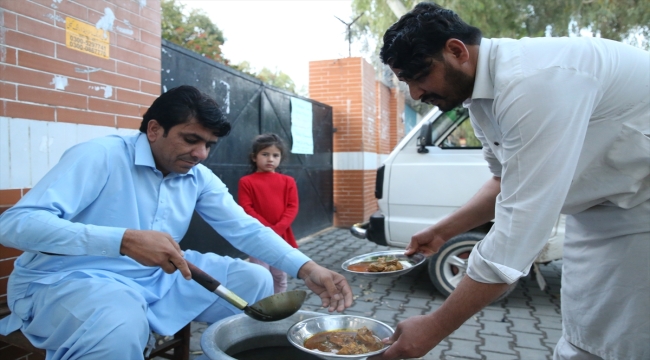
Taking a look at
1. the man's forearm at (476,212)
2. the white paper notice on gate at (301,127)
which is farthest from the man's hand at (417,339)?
the white paper notice on gate at (301,127)

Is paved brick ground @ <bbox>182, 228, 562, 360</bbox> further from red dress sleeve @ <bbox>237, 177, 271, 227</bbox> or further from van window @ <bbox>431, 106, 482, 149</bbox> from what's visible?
van window @ <bbox>431, 106, 482, 149</bbox>

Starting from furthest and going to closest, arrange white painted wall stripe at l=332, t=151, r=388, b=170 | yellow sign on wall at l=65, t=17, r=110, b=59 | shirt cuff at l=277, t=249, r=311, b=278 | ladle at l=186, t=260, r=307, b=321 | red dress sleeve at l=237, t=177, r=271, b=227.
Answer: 1. white painted wall stripe at l=332, t=151, r=388, b=170
2. red dress sleeve at l=237, t=177, r=271, b=227
3. yellow sign on wall at l=65, t=17, r=110, b=59
4. shirt cuff at l=277, t=249, r=311, b=278
5. ladle at l=186, t=260, r=307, b=321

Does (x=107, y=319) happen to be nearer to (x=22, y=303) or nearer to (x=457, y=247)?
(x=22, y=303)

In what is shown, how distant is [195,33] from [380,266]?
12.0m

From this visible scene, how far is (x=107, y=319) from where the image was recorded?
1.64 metres

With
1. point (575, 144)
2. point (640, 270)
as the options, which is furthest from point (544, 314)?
point (575, 144)

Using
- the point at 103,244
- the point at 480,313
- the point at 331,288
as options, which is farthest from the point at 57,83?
the point at 480,313

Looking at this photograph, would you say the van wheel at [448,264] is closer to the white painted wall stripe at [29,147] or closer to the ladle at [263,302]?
the ladle at [263,302]

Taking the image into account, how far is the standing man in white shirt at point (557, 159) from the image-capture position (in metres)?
1.29

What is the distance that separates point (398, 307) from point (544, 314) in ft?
4.33

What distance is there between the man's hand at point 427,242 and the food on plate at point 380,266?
85 millimetres

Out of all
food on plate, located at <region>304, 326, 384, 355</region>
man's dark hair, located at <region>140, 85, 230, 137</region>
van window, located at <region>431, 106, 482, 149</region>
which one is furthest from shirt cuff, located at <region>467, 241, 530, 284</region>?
van window, located at <region>431, 106, 482, 149</region>

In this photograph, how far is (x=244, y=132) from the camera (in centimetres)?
574

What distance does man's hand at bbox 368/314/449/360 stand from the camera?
139 cm
